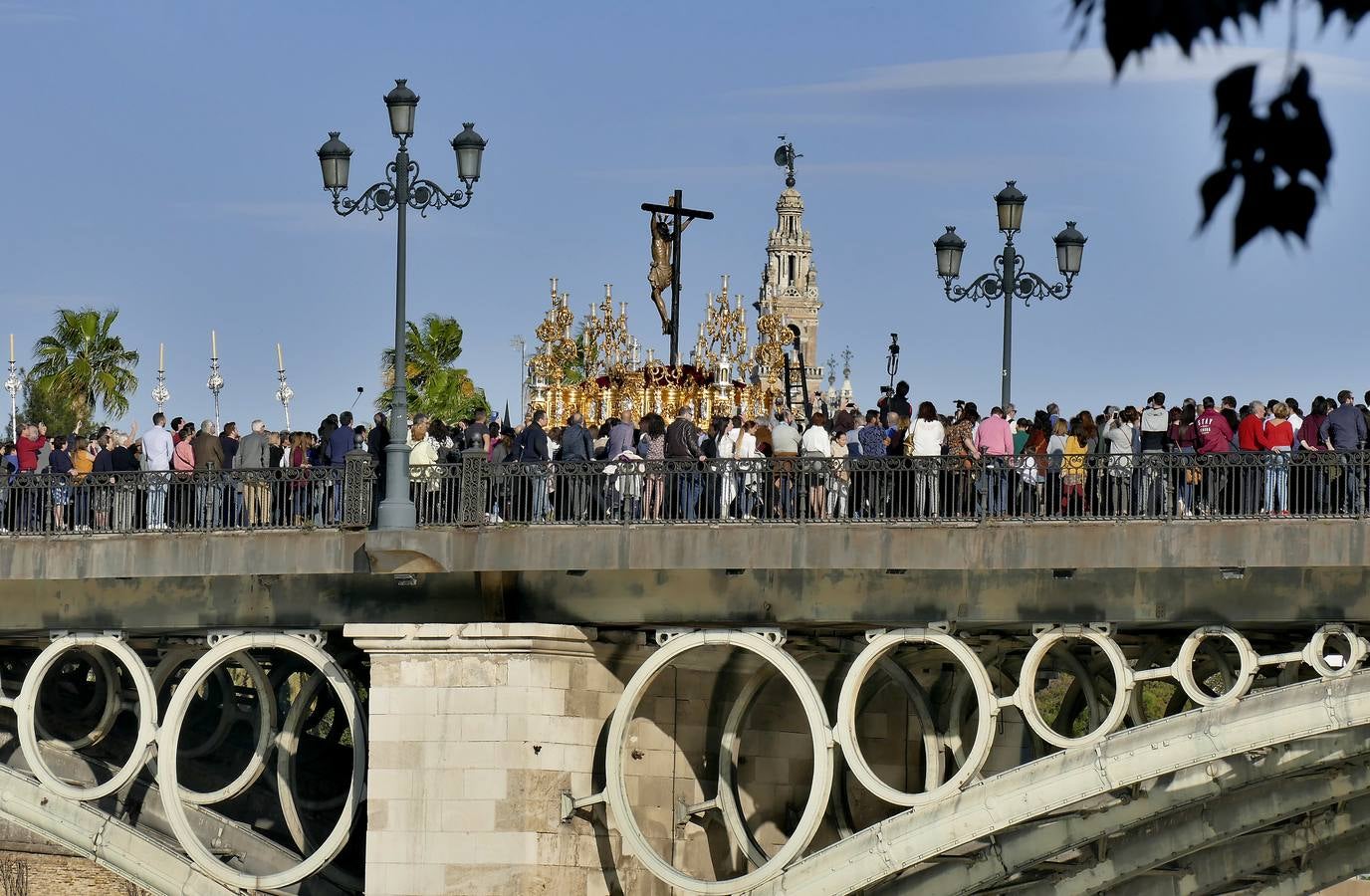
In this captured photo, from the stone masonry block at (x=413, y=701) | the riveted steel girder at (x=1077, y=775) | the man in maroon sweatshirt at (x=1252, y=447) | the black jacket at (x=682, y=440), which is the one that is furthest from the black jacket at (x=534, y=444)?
the man in maroon sweatshirt at (x=1252, y=447)

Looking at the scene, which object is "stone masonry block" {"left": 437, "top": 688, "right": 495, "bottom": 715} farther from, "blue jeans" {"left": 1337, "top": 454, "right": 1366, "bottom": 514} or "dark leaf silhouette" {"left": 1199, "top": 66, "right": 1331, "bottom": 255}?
"dark leaf silhouette" {"left": 1199, "top": 66, "right": 1331, "bottom": 255}

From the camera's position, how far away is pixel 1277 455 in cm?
2342

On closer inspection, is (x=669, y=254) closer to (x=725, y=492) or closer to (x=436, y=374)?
(x=725, y=492)

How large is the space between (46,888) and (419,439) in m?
28.0

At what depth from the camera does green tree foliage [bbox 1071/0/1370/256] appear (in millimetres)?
7332

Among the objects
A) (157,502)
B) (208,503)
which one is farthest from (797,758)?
(157,502)

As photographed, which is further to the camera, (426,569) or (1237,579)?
(426,569)

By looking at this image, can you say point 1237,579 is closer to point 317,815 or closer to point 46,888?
point 317,815

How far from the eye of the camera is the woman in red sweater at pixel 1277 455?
23500 mm

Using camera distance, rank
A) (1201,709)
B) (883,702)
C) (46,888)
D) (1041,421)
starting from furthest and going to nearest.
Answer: (46,888) < (883,702) < (1041,421) < (1201,709)

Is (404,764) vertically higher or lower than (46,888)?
higher

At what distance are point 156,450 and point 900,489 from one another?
335 inches

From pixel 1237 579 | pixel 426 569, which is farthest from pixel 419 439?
pixel 1237 579

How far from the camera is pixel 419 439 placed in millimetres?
27266
